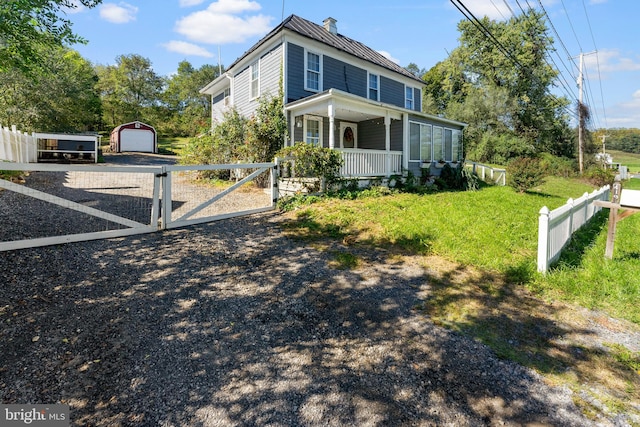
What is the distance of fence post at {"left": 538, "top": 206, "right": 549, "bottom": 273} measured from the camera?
4.63 m

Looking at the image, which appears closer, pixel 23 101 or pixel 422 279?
pixel 422 279

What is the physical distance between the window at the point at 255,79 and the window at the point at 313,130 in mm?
2757

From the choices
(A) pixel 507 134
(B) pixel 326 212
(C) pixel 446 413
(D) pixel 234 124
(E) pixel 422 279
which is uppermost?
(A) pixel 507 134

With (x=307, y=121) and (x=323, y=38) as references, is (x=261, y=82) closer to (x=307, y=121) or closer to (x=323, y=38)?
(x=307, y=121)

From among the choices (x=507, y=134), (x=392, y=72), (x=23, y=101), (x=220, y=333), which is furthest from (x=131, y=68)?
(x=220, y=333)

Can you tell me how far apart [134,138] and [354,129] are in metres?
22.2

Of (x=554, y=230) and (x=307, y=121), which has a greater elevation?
(x=307, y=121)

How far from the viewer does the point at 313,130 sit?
1339cm

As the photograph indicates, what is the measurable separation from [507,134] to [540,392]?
105ft

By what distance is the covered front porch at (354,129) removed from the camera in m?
10.7

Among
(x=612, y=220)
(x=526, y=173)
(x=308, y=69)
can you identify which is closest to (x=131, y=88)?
(x=308, y=69)

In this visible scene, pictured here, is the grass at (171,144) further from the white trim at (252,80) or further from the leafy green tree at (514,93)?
the leafy green tree at (514,93)

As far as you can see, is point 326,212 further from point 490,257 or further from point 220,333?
point 220,333

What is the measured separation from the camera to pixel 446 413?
224 cm
